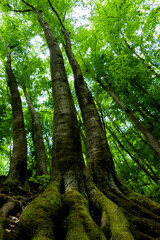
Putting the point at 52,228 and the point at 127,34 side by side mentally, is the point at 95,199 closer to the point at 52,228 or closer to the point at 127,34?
the point at 52,228

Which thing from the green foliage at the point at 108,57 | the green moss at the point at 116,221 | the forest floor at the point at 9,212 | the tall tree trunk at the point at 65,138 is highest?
the green foliage at the point at 108,57

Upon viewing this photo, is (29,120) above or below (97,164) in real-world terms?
above

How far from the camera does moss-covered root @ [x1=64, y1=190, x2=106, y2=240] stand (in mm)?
1358

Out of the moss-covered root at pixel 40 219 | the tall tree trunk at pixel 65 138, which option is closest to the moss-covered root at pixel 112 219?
the tall tree trunk at pixel 65 138

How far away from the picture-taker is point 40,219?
4.72 feet

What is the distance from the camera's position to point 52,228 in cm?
146

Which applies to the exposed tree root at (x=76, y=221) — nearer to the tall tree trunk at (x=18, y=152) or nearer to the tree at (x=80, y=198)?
the tree at (x=80, y=198)

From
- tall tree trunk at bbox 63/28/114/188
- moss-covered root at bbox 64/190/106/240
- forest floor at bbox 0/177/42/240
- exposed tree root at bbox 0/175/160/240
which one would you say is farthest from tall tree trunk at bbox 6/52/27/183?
moss-covered root at bbox 64/190/106/240

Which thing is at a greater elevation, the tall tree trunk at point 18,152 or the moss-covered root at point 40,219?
Result: the tall tree trunk at point 18,152

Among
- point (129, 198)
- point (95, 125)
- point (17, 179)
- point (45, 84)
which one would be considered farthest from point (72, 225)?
point (45, 84)

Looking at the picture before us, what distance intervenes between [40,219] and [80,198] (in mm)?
732

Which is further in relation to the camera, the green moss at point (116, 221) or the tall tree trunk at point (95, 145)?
the tall tree trunk at point (95, 145)

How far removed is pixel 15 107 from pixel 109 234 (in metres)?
5.48

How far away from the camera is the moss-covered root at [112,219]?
4.61ft
